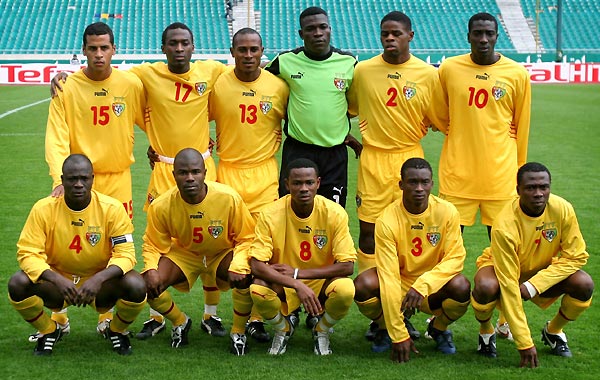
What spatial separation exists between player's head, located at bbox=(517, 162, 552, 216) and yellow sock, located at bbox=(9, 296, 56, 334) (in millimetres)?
2777

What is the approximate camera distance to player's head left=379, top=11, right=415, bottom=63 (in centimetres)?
578

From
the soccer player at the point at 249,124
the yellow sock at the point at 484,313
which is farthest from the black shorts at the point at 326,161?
the yellow sock at the point at 484,313

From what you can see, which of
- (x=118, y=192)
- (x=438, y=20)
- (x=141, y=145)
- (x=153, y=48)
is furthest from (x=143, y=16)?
(x=118, y=192)

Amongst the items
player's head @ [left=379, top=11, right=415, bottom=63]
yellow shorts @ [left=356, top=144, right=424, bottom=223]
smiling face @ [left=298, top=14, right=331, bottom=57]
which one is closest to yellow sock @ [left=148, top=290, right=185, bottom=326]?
yellow shorts @ [left=356, top=144, right=424, bottom=223]

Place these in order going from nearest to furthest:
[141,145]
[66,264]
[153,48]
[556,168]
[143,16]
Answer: [66,264] < [556,168] < [141,145] < [153,48] < [143,16]

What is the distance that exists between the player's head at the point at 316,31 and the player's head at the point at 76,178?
5.57 feet

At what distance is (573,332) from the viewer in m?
5.62

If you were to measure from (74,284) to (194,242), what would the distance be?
2.57 ft

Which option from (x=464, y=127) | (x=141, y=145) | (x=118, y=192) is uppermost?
(x=464, y=127)

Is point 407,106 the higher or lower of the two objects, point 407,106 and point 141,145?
the higher

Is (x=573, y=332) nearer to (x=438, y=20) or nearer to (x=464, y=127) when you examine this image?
(x=464, y=127)

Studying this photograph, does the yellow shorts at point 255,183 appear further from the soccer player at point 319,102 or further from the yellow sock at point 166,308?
the yellow sock at point 166,308

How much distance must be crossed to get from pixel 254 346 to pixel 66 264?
1207 mm

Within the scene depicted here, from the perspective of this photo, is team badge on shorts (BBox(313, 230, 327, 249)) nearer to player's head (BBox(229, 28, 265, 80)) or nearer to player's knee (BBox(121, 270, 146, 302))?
player's knee (BBox(121, 270, 146, 302))
